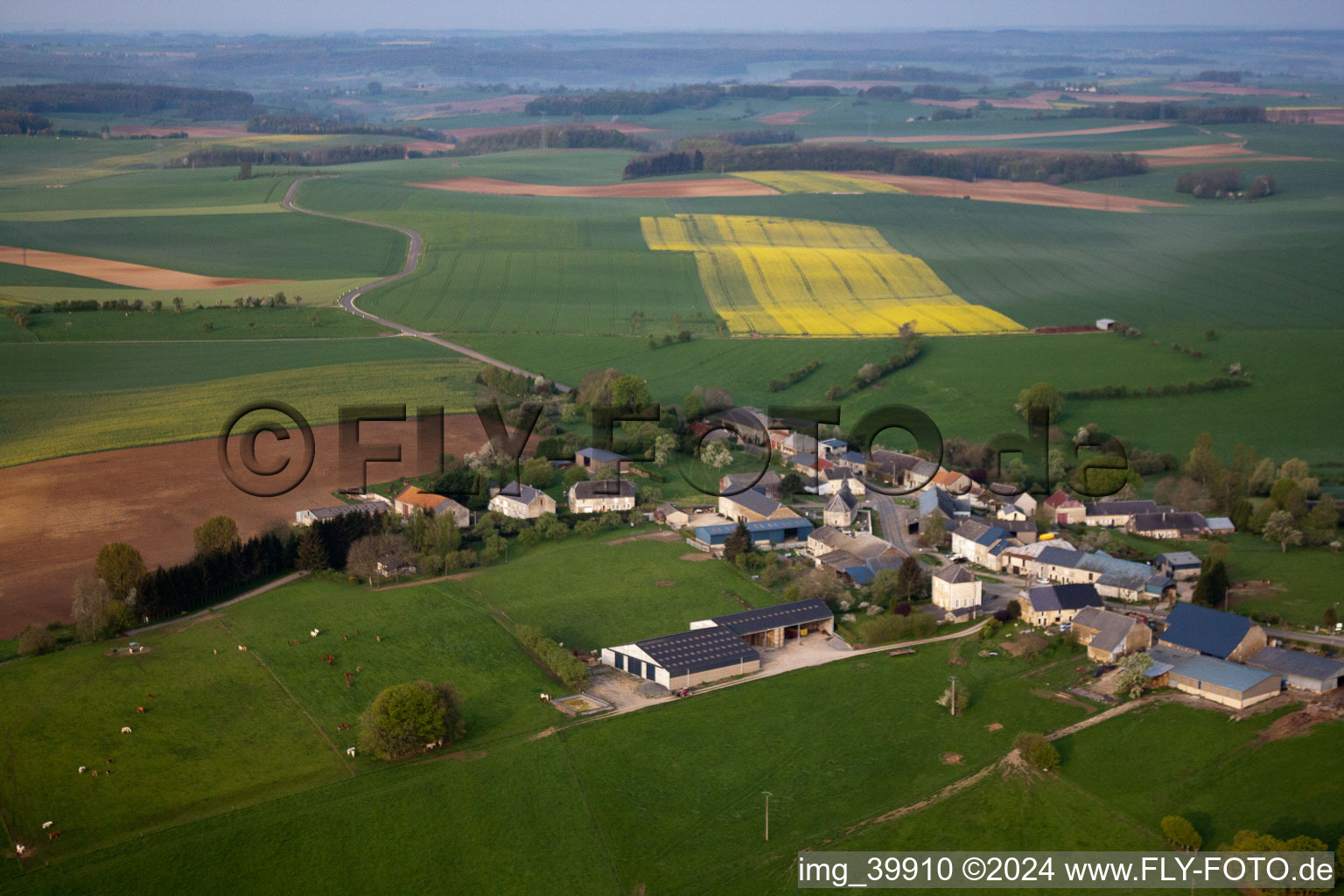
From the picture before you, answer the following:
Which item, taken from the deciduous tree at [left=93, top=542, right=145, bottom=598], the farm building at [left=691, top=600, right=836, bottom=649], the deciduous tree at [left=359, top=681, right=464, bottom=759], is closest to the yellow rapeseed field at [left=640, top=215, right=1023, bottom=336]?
the farm building at [left=691, top=600, right=836, bottom=649]

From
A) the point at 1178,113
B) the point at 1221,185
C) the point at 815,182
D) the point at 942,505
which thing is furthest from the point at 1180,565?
the point at 1178,113

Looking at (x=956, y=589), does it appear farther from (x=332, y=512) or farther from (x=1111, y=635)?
(x=332, y=512)

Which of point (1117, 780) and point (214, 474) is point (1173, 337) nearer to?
point (1117, 780)

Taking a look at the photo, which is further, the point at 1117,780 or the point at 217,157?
the point at 217,157

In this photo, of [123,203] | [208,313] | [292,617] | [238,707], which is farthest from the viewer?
[123,203]

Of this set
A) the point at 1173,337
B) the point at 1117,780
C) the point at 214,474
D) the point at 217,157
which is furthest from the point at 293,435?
the point at 217,157

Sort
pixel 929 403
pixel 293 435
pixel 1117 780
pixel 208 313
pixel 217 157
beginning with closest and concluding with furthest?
1. pixel 1117 780
2. pixel 293 435
3. pixel 929 403
4. pixel 208 313
5. pixel 217 157

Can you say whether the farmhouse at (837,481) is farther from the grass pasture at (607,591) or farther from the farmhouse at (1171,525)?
the farmhouse at (1171,525)
